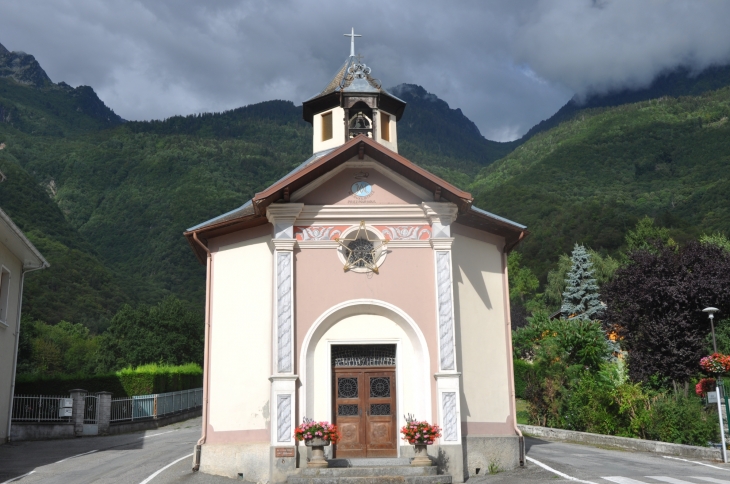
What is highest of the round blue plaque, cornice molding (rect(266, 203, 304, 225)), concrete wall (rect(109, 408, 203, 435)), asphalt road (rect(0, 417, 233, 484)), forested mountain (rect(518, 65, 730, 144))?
forested mountain (rect(518, 65, 730, 144))

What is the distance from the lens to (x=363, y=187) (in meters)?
17.6

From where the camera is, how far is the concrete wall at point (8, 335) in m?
23.3

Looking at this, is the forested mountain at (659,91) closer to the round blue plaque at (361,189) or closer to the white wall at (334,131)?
the white wall at (334,131)

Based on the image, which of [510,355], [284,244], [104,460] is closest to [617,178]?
[510,355]

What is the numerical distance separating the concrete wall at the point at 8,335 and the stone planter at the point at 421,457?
14.2 m

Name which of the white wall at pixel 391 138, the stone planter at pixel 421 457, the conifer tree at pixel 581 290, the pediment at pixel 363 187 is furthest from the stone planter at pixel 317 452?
the conifer tree at pixel 581 290

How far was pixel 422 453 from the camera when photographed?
15.5m

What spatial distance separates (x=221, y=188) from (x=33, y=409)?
2670 inches

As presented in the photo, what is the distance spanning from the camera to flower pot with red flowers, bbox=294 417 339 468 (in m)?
15.4

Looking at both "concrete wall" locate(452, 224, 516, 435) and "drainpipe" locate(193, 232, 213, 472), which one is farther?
"concrete wall" locate(452, 224, 516, 435)

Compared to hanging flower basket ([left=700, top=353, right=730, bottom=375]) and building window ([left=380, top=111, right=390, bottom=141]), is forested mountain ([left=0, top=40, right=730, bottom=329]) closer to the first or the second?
building window ([left=380, top=111, right=390, bottom=141])

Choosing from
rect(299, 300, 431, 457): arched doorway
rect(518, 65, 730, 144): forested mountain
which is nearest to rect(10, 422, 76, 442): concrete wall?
rect(299, 300, 431, 457): arched doorway

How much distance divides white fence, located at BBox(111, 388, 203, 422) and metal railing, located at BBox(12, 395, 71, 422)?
2405 mm

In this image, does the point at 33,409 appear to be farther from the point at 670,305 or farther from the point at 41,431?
the point at 670,305
